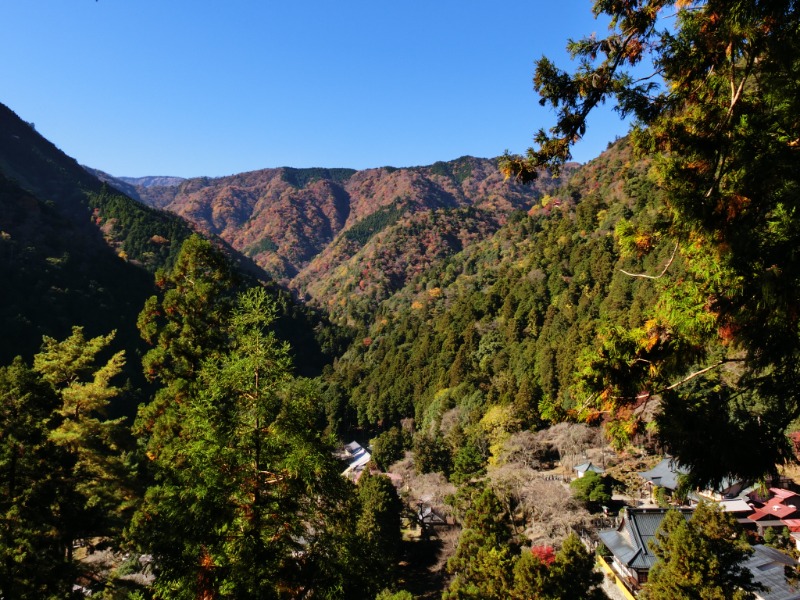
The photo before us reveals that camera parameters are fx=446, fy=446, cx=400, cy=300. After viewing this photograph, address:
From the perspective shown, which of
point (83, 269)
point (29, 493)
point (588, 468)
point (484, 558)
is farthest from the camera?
point (83, 269)

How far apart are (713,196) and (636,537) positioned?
63.5 ft

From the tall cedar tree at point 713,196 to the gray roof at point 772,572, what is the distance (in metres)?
15.3

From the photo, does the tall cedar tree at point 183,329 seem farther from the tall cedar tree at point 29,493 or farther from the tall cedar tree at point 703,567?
the tall cedar tree at point 703,567

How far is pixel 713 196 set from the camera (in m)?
4.19

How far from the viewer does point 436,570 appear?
23.9 meters

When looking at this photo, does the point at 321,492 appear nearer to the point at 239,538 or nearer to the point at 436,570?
the point at 239,538

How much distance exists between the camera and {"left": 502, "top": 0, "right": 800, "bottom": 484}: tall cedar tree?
3770 millimetres

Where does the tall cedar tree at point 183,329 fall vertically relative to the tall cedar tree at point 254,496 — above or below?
above

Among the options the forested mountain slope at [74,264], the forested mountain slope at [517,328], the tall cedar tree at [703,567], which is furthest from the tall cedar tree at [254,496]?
the forested mountain slope at [74,264]

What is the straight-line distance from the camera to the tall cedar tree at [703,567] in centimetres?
1088

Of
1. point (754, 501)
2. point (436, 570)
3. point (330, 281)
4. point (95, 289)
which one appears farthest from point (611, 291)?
point (330, 281)

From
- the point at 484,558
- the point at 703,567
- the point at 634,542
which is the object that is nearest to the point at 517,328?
the point at 634,542

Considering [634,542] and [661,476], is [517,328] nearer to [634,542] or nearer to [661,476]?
[661,476]

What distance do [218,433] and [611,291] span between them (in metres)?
39.8
